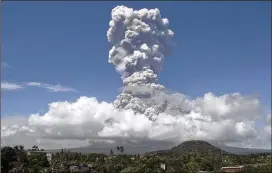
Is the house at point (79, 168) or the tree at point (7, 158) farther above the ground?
the tree at point (7, 158)

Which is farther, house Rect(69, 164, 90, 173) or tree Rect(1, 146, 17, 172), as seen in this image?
house Rect(69, 164, 90, 173)

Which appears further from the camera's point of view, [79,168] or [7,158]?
[79,168]

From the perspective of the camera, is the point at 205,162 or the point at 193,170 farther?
the point at 205,162

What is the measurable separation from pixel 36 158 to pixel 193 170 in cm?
4337

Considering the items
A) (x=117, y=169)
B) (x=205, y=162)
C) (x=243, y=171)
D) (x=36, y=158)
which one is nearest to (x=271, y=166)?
(x=243, y=171)

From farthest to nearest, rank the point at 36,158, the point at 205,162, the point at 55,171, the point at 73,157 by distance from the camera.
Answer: the point at 73,157 < the point at 205,162 < the point at 36,158 < the point at 55,171

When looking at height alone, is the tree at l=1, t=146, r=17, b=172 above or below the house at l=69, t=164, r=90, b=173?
above

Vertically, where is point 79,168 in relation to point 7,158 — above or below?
below

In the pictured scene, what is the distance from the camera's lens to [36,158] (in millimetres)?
124938

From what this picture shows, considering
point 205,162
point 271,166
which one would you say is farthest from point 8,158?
point 271,166

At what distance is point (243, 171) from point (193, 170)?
14.0 metres

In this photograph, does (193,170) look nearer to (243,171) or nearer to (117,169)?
(243,171)

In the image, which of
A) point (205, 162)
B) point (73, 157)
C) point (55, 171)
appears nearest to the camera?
point (55, 171)

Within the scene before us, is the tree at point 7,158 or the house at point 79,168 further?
the house at point 79,168
